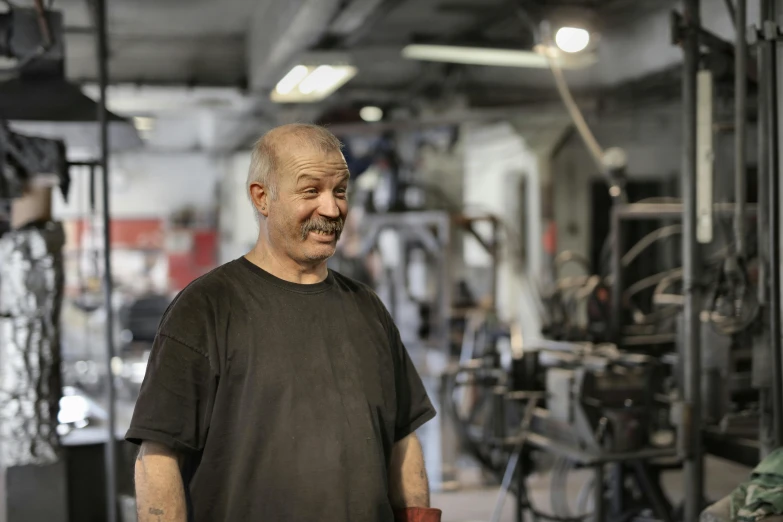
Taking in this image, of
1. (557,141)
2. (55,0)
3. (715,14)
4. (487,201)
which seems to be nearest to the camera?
(715,14)

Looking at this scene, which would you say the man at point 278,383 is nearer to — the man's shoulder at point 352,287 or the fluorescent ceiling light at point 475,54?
the man's shoulder at point 352,287

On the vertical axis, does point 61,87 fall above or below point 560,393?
above

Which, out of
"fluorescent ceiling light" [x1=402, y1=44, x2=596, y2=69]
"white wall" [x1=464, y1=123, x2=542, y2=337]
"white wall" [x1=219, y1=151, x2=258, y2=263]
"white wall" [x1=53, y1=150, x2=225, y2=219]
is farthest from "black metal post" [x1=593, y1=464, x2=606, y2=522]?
"white wall" [x1=53, y1=150, x2=225, y2=219]

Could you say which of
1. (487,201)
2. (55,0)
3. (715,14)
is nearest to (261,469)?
(715,14)

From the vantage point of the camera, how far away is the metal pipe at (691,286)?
3.13 m

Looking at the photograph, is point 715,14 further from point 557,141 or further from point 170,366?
point 170,366

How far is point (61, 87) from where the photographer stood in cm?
354

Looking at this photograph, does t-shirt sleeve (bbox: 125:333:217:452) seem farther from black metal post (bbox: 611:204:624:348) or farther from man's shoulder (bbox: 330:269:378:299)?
black metal post (bbox: 611:204:624:348)

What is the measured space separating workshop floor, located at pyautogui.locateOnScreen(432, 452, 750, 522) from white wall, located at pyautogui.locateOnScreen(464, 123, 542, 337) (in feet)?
8.33

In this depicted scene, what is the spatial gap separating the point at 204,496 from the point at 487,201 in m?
9.64

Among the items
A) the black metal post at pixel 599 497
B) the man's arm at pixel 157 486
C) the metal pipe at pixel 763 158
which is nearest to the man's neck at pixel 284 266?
the man's arm at pixel 157 486

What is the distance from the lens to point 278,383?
1.84 meters

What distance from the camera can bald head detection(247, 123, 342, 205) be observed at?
1896 millimetres

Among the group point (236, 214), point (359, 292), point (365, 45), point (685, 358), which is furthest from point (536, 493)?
point (236, 214)
